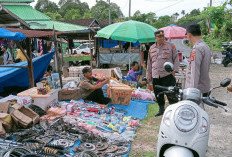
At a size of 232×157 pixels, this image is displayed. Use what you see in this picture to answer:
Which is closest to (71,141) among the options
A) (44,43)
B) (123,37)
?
(123,37)

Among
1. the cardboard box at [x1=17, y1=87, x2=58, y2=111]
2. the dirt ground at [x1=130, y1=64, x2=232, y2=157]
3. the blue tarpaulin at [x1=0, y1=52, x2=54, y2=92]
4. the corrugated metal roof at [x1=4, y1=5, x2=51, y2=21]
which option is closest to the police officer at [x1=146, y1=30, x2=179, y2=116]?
the dirt ground at [x1=130, y1=64, x2=232, y2=157]

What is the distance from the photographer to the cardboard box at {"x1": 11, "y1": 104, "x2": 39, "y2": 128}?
14.0 ft

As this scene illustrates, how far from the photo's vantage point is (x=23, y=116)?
436 cm

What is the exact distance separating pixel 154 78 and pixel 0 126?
3273 mm

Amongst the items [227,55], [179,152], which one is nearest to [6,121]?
[179,152]

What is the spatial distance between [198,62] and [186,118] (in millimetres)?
1461

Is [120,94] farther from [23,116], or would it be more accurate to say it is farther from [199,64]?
[199,64]

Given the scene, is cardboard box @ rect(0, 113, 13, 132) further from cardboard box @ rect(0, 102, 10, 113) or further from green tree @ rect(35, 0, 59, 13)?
green tree @ rect(35, 0, 59, 13)

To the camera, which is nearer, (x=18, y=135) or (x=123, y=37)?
(x=18, y=135)

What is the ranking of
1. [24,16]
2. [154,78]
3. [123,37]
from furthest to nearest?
1. [24,16]
2. [123,37]
3. [154,78]

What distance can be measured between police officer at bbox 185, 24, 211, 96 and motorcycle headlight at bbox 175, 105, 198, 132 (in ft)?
4.31

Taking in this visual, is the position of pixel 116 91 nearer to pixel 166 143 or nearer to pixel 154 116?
pixel 154 116

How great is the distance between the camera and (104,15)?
45.7m

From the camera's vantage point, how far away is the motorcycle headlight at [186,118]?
6.42 ft
